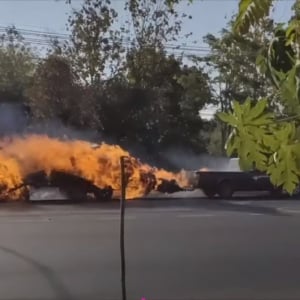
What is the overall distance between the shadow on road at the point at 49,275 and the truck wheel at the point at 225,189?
564 inches

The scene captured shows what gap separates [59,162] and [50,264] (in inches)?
508

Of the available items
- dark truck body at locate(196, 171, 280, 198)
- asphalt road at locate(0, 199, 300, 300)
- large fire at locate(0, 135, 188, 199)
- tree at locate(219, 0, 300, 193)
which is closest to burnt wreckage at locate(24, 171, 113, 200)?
large fire at locate(0, 135, 188, 199)

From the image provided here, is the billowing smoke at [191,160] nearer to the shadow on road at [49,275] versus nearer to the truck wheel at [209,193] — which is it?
the truck wheel at [209,193]

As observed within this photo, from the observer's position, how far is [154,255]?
9938 millimetres

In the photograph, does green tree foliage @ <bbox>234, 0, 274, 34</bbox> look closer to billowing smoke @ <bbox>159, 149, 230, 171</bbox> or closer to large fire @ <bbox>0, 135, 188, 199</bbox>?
large fire @ <bbox>0, 135, 188, 199</bbox>

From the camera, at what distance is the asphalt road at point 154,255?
7676mm

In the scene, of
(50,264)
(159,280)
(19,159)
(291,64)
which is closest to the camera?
(291,64)

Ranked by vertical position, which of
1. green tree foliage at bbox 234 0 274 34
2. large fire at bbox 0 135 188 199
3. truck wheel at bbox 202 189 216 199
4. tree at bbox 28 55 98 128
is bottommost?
truck wheel at bbox 202 189 216 199

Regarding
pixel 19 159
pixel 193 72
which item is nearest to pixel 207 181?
pixel 19 159

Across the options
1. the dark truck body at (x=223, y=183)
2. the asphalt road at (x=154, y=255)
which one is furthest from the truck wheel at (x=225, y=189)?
the asphalt road at (x=154, y=255)

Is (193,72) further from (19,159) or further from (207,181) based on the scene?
(19,159)

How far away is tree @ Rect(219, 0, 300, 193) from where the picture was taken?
1.52 meters

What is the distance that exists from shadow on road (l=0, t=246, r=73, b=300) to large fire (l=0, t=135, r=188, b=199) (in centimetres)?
1116

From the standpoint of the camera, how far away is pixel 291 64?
1516mm
